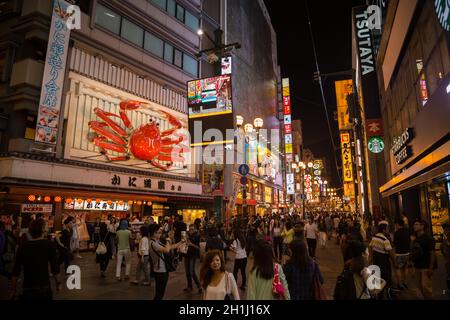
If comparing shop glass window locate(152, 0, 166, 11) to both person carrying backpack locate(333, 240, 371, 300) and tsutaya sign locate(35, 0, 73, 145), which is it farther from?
person carrying backpack locate(333, 240, 371, 300)

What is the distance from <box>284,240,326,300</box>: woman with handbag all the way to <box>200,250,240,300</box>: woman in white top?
962mm

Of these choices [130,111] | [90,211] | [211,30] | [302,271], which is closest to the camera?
[302,271]

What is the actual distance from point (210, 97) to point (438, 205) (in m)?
14.7

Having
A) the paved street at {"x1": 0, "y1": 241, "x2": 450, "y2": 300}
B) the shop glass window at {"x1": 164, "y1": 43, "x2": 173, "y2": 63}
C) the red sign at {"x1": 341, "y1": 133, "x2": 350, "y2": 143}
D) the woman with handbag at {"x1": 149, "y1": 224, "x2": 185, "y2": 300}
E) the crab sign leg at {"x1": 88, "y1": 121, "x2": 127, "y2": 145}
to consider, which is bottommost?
the paved street at {"x1": 0, "y1": 241, "x2": 450, "y2": 300}

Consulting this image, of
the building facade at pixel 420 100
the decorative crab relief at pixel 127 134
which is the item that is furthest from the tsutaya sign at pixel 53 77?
the building facade at pixel 420 100

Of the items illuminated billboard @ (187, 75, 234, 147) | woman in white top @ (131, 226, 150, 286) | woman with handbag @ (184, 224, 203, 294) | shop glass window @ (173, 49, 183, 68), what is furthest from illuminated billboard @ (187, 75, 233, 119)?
woman in white top @ (131, 226, 150, 286)

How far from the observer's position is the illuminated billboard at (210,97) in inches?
798

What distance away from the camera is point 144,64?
23.0 meters

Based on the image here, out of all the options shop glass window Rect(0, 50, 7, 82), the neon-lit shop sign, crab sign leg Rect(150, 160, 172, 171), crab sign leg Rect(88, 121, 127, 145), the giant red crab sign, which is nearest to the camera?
the neon-lit shop sign

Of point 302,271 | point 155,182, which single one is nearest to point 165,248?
point 302,271

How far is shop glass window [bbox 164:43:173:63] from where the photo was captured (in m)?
25.9

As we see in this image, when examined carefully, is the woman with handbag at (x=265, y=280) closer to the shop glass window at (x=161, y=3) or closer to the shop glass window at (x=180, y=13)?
the shop glass window at (x=161, y=3)

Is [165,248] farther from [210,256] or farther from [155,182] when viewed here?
[155,182]
